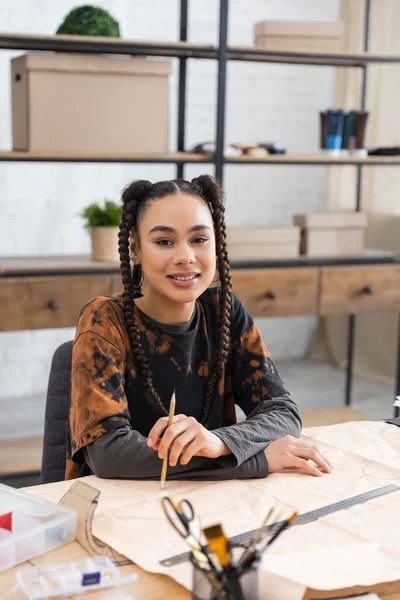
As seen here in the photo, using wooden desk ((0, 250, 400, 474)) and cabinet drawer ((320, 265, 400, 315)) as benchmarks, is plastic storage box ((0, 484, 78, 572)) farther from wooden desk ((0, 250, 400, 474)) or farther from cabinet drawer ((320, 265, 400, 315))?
cabinet drawer ((320, 265, 400, 315))

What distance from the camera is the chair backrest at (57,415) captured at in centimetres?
158

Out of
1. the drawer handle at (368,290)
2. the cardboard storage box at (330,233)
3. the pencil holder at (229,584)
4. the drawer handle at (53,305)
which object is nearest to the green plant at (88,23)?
the drawer handle at (53,305)

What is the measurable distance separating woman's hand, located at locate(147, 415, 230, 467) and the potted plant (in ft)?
5.93

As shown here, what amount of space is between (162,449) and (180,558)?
244mm

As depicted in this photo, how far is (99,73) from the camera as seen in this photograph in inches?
113

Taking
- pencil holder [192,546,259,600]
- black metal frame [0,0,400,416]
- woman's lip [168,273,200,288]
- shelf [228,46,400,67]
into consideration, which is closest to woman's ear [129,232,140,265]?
woman's lip [168,273,200,288]

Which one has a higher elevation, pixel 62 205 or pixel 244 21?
pixel 244 21

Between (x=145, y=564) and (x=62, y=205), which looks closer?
(x=145, y=564)

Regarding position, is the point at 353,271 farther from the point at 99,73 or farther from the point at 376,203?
the point at 376,203

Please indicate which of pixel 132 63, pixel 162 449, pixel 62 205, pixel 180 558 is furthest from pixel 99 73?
pixel 180 558

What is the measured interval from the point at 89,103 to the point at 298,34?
0.87m

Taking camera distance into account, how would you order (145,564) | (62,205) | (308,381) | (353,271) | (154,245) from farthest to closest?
(308,381)
(62,205)
(353,271)
(154,245)
(145,564)

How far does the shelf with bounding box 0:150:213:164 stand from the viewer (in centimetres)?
283

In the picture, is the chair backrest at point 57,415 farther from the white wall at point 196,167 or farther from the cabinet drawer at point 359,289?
the white wall at point 196,167
